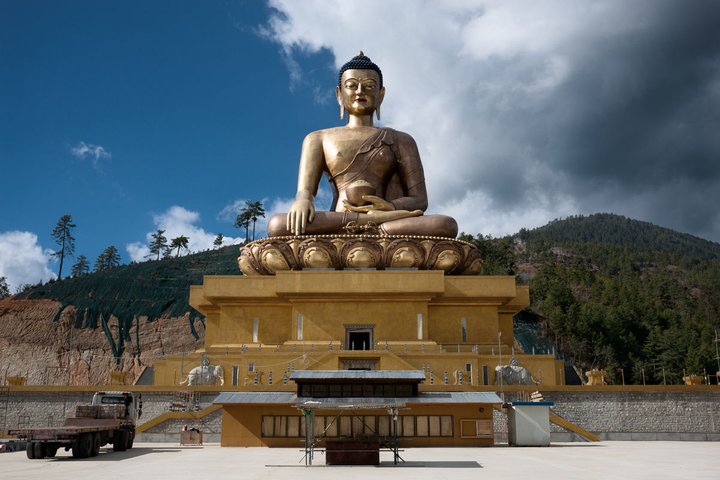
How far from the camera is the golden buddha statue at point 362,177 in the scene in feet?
80.0

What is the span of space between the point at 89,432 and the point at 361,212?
44.2ft

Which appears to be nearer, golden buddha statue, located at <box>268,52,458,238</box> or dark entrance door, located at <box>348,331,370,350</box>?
dark entrance door, located at <box>348,331,370,350</box>

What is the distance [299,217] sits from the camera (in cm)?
2438

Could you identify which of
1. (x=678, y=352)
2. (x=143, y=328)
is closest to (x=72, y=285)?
(x=143, y=328)

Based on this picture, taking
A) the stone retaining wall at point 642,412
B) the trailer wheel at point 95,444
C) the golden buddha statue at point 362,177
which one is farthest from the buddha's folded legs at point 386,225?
the trailer wheel at point 95,444

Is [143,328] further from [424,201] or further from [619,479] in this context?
[619,479]

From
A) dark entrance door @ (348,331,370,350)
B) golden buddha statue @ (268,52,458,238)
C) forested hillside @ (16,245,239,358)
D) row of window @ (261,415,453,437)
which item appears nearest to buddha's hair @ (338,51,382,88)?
golden buddha statue @ (268,52,458,238)

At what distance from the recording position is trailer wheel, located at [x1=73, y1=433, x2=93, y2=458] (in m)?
13.0

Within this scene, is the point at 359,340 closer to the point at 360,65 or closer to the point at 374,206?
the point at 374,206

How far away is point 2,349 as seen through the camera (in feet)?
153

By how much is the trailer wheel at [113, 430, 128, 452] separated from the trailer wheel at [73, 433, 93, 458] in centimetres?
161

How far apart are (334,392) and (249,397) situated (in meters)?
1.90

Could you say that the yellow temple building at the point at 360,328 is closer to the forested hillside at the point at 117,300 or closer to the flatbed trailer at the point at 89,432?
the flatbed trailer at the point at 89,432

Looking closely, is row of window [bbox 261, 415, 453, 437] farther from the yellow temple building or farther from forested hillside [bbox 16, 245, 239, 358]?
forested hillside [bbox 16, 245, 239, 358]
